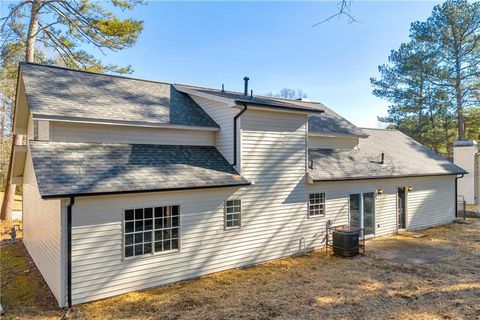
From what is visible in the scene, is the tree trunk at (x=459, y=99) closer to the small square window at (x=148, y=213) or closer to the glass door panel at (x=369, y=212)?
the glass door panel at (x=369, y=212)

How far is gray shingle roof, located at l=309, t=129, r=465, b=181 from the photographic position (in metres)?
12.0

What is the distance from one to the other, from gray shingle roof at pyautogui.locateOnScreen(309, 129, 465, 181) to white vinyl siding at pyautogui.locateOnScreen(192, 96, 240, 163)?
10.4ft

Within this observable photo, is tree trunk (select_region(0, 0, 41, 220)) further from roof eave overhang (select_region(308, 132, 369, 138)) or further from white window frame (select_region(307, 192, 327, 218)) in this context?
white window frame (select_region(307, 192, 327, 218))

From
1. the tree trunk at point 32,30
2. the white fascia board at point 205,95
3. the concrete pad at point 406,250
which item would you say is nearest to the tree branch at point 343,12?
the white fascia board at point 205,95

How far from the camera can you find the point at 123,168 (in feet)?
25.4

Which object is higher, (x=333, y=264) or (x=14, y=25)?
(x=14, y=25)

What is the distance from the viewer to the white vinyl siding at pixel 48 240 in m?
6.63

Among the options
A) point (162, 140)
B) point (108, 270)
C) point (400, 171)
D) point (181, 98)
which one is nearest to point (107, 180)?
point (108, 270)

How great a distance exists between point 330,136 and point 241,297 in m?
8.88

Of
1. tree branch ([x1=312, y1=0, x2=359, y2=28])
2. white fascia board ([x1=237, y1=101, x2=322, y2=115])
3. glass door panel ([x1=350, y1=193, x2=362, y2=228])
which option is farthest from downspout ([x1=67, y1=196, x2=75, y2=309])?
glass door panel ([x1=350, y1=193, x2=362, y2=228])

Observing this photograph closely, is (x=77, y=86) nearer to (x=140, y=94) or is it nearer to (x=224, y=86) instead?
(x=140, y=94)

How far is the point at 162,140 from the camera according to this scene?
31.4 ft

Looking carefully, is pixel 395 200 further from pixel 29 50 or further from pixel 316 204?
pixel 29 50

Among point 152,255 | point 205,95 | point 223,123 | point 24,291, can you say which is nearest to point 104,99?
point 205,95
